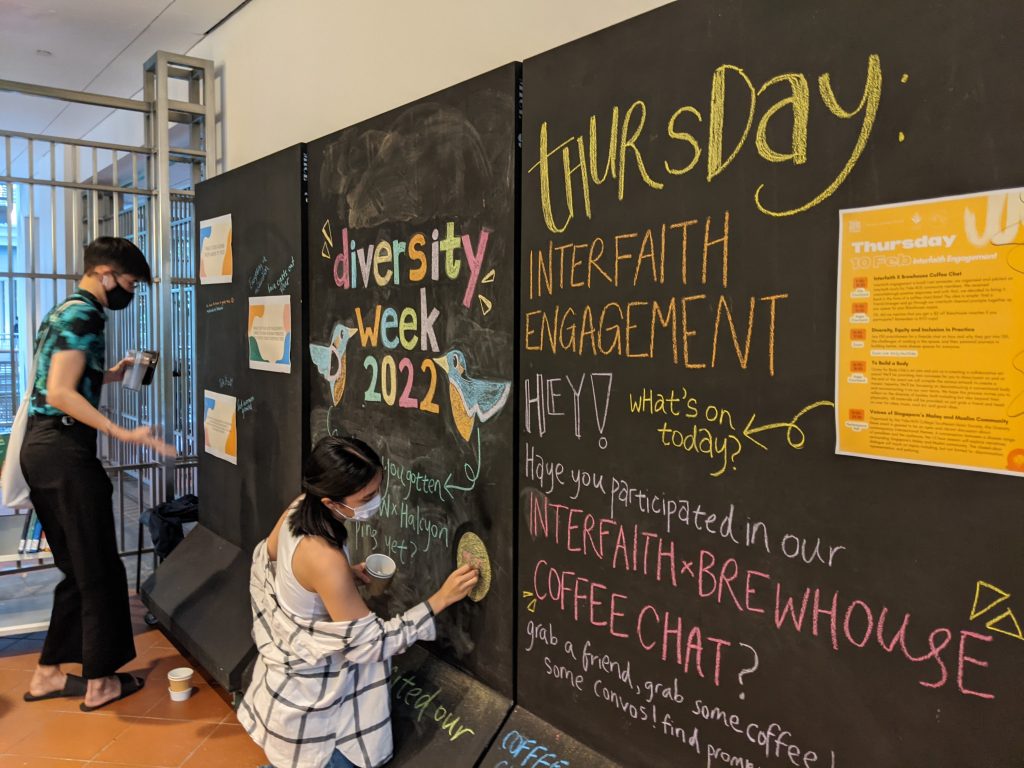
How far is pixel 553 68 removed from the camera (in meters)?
1.95

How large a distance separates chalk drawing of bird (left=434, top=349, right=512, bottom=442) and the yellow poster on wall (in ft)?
3.25

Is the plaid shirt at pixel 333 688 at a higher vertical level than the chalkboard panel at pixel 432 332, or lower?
lower

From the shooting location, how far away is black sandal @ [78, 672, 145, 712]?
10.8ft

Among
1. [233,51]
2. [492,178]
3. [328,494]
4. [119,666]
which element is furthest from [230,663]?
[233,51]

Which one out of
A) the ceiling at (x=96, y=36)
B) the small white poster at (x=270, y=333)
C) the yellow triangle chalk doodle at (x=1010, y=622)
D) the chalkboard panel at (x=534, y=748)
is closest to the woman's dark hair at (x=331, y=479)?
the chalkboard panel at (x=534, y=748)

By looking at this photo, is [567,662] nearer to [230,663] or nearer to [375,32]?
[230,663]

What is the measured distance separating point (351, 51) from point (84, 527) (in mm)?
2330

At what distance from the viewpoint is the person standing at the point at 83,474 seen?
317 centimetres

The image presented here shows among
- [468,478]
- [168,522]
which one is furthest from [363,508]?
[168,522]

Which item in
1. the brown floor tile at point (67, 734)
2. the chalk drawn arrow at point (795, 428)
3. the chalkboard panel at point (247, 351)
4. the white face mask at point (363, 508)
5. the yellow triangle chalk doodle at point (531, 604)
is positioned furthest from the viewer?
the chalkboard panel at point (247, 351)

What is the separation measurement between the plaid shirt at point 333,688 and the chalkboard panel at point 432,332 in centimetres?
21

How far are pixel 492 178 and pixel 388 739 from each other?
173cm

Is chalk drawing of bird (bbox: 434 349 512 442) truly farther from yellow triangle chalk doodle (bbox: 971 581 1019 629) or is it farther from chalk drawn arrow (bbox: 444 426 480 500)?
yellow triangle chalk doodle (bbox: 971 581 1019 629)

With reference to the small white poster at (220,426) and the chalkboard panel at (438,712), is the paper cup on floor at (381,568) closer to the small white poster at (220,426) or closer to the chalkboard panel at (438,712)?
the chalkboard panel at (438,712)
